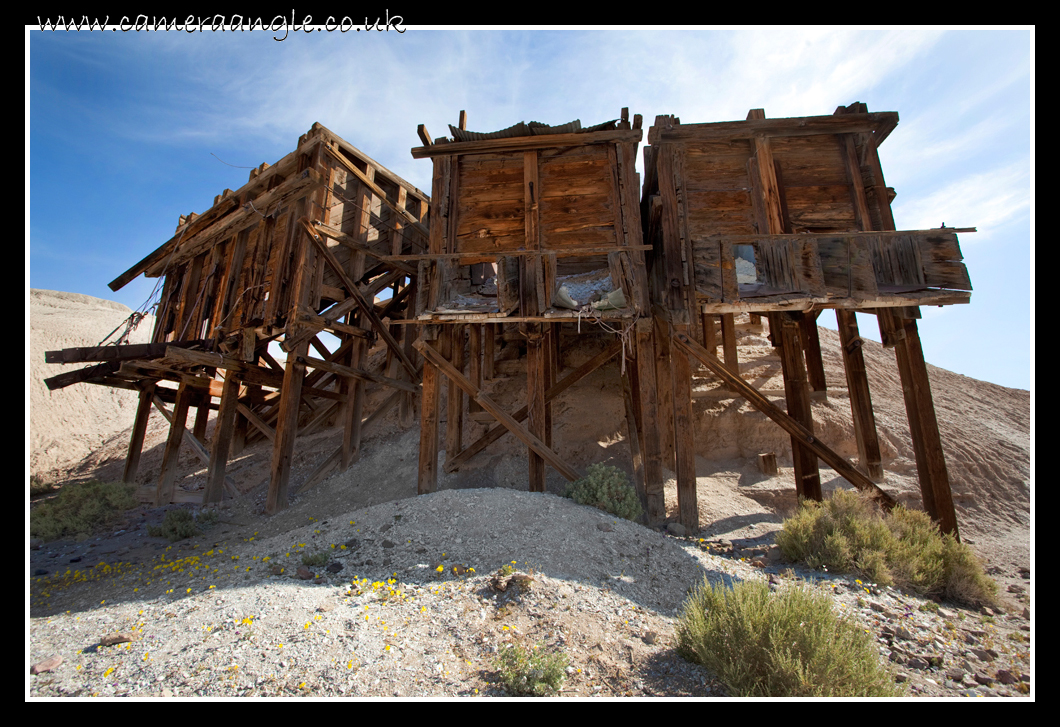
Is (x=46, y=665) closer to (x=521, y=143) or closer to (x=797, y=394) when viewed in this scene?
(x=521, y=143)

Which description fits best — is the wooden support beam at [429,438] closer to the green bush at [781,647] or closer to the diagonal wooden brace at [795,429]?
the diagonal wooden brace at [795,429]

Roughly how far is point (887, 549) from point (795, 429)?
248cm

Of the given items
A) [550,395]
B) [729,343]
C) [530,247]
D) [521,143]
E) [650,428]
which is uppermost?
[521,143]

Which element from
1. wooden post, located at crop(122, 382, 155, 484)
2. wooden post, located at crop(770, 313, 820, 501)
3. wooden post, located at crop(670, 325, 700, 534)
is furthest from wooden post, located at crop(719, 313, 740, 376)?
wooden post, located at crop(122, 382, 155, 484)

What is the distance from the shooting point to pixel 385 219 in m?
13.5

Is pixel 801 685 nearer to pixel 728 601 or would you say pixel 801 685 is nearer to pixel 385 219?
pixel 728 601

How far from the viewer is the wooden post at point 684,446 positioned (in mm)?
8094

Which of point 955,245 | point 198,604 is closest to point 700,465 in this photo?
point 955,245

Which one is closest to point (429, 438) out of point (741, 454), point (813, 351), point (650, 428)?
point (650, 428)

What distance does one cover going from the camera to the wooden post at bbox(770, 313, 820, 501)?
920cm

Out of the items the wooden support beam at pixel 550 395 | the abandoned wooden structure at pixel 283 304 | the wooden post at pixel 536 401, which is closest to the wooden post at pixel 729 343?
the wooden support beam at pixel 550 395

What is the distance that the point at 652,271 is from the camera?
10.2m

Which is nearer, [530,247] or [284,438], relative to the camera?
[530,247]

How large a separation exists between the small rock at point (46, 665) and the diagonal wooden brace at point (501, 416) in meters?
5.50
